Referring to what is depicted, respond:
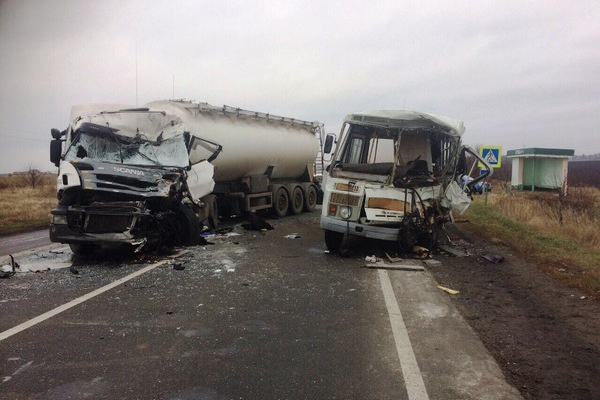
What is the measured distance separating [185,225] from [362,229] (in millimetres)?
3498

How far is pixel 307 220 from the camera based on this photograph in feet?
52.5

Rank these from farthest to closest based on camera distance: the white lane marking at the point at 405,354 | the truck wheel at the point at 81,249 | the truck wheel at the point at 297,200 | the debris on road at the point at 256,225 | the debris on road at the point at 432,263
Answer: the truck wheel at the point at 297,200 < the debris on road at the point at 256,225 < the truck wheel at the point at 81,249 < the debris on road at the point at 432,263 < the white lane marking at the point at 405,354

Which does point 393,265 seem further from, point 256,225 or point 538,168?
point 538,168

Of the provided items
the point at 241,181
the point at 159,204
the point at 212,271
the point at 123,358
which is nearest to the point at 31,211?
the point at 241,181

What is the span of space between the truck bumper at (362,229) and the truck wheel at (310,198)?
31.1 ft

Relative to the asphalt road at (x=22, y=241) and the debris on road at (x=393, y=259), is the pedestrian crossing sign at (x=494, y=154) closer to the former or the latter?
the debris on road at (x=393, y=259)

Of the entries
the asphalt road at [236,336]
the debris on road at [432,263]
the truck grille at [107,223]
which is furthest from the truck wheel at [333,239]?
the truck grille at [107,223]

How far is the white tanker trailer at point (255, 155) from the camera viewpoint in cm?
1222

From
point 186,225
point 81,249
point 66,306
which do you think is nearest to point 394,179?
point 186,225

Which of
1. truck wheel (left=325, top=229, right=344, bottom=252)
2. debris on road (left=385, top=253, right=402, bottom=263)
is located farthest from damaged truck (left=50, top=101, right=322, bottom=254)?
debris on road (left=385, top=253, right=402, bottom=263)

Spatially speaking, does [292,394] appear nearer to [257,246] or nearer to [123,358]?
[123,358]

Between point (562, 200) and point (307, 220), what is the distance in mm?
11311

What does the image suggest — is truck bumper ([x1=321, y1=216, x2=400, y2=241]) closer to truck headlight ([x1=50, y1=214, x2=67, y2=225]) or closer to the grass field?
the grass field

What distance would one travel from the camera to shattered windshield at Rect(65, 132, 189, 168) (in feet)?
30.7
